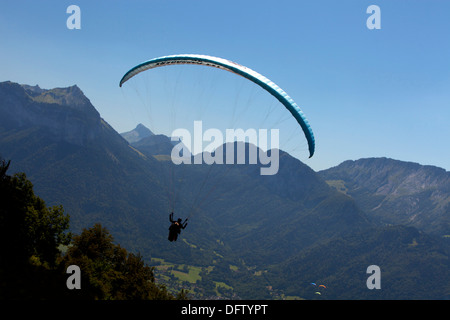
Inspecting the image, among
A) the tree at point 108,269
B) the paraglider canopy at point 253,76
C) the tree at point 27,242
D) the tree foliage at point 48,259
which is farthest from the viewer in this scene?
the tree at point 108,269

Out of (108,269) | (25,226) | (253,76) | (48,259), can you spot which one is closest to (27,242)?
(25,226)

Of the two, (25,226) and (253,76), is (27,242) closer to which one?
(25,226)

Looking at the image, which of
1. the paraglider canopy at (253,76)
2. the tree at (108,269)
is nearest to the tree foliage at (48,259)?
the tree at (108,269)

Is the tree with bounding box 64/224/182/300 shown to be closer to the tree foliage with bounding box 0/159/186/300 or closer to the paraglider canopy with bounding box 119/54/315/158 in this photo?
the tree foliage with bounding box 0/159/186/300

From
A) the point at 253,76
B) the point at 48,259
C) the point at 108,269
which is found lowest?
the point at 108,269

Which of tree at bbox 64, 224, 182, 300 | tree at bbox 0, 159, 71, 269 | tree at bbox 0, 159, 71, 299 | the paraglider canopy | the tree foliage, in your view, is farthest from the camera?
tree at bbox 64, 224, 182, 300

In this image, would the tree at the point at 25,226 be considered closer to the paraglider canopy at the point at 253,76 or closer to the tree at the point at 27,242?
the tree at the point at 27,242

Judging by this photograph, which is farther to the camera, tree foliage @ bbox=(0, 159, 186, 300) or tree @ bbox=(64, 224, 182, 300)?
tree @ bbox=(64, 224, 182, 300)

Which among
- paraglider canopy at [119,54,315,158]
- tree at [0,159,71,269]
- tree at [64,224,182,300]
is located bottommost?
tree at [64,224,182,300]

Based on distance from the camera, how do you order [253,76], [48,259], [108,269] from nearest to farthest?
[253,76] < [48,259] < [108,269]

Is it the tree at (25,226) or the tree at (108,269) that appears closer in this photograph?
the tree at (25,226)

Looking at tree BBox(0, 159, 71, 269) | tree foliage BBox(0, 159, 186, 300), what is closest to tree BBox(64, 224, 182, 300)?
tree foliage BBox(0, 159, 186, 300)
